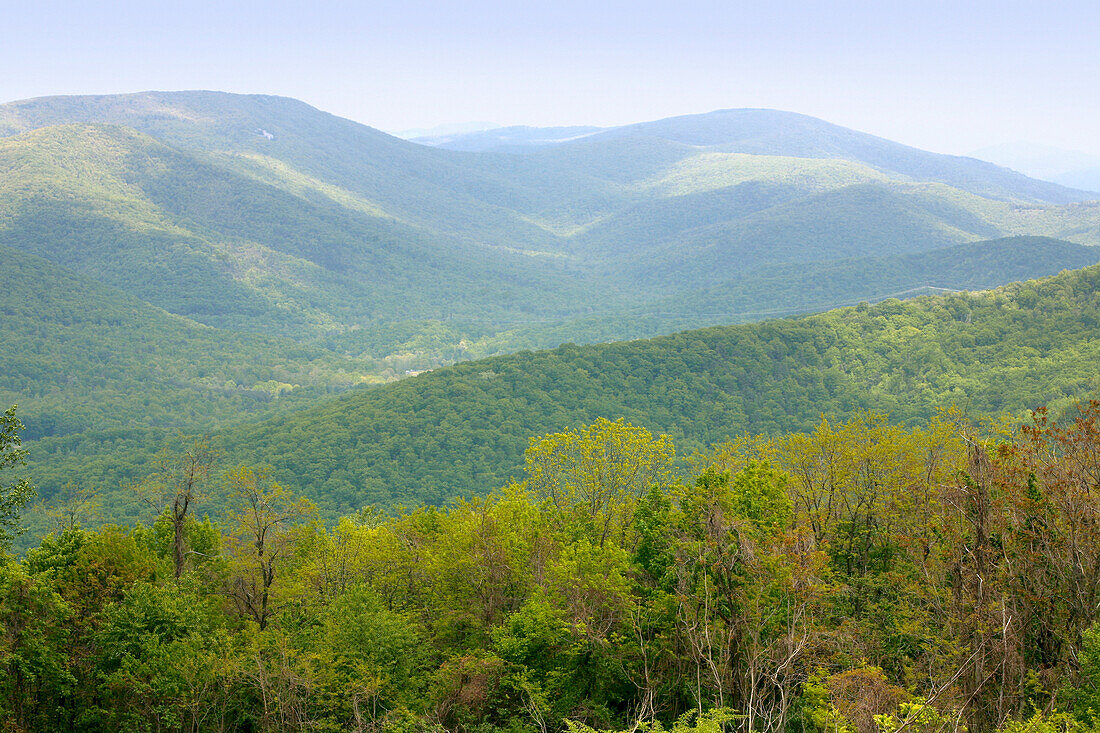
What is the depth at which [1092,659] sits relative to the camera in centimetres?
2023

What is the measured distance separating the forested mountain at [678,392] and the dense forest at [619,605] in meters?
85.5

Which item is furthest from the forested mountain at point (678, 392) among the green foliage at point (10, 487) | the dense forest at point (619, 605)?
the green foliage at point (10, 487)

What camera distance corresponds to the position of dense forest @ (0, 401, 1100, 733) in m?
21.6

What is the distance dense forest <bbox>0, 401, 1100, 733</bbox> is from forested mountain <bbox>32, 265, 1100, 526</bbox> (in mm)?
85534

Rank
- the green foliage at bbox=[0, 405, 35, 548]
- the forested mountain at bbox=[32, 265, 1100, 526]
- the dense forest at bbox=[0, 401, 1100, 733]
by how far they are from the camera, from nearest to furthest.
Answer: the dense forest at bbox=[0, 401, 1100, 733], the green foliage at bbox=[0, 405, 35, 548], the forested mountain at bbox=[32, 265, 1100, 526]

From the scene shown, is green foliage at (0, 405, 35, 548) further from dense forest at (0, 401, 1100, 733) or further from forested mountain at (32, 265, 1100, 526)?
forested mountain at (32, 265, 1100, 526)

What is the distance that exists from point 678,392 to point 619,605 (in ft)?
409

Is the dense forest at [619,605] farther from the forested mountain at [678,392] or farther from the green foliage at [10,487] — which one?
the forested mountain at [678,392]

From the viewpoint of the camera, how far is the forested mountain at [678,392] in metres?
128

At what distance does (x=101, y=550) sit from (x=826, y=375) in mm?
144952

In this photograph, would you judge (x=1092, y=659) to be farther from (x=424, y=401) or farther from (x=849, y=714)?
(x=424, y=401)

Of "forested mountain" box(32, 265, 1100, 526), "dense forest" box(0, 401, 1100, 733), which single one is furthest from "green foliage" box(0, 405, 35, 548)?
"forested mountain" box(32, 265, 1100, 526)

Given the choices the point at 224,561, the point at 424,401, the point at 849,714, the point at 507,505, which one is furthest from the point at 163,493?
the point at 424,401

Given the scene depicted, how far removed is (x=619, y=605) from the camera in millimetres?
28016
